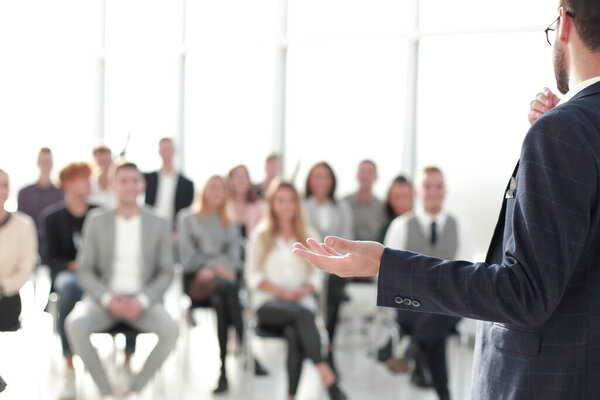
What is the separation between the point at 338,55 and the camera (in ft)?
24.7

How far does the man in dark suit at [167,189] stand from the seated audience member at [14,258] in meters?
2.61

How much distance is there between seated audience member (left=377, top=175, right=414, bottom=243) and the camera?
580cm

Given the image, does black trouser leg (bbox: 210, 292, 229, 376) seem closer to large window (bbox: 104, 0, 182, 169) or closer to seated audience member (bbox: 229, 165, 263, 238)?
seated audience member (bbox: 229, 165, 263, 238)

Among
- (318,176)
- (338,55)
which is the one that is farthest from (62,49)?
(318,176)

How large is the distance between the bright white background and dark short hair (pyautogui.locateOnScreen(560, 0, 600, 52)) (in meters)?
4.00

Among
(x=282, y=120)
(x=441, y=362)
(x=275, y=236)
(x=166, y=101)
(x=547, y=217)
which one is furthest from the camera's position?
(x=166, y=101)

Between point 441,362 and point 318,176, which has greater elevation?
point 318,176

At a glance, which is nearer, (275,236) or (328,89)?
(275,236)

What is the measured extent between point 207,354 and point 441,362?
2037 mm

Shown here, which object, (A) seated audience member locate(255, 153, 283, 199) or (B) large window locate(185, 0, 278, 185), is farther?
(B) large window locate(185, 0, 278, 185)

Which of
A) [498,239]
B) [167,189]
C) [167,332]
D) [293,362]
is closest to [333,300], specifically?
[293,362]

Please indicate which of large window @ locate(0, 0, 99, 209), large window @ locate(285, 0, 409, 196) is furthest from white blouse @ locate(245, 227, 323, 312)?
large window @ locate(0, 0, 99, 209)

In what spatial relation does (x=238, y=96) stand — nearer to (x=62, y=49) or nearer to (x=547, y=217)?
(x=62, y=49)

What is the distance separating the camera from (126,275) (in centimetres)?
456
